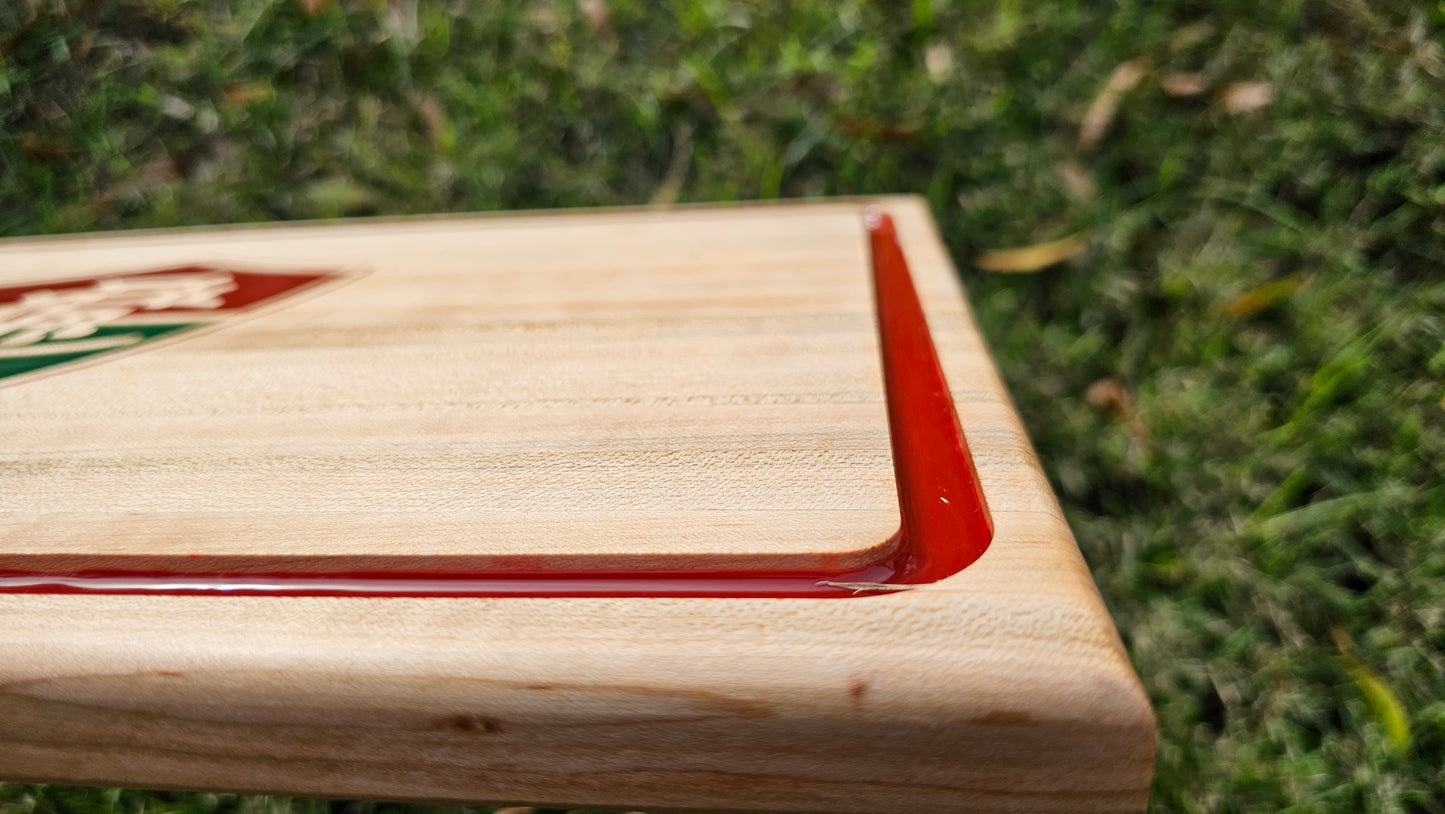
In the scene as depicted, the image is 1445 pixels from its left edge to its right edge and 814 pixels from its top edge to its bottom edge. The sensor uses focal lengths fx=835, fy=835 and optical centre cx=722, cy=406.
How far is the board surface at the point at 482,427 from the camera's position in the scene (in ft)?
1.15

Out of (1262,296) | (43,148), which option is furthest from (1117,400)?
(43,148)

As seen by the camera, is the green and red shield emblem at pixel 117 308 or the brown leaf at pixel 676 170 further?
the brown leaf at pixel 676 170

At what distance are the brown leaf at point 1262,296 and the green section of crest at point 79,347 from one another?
0.92 m

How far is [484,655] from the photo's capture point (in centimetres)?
30

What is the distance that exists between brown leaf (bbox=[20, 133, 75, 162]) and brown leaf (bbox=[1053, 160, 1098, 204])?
1.16 m

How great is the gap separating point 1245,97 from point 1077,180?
0.17 metres

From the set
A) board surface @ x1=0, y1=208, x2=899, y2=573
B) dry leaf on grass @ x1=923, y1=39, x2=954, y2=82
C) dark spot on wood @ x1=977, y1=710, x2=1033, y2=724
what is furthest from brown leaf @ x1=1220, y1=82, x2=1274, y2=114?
dark spot on wood @ x1=977, y1=710, x2=1033, y2=724

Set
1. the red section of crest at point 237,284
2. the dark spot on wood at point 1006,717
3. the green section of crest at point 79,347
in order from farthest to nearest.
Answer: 1. the red section of crest at point 237,284
2. the green section of crest at point 79,347
3. the dark spot on wood at point 1006,717

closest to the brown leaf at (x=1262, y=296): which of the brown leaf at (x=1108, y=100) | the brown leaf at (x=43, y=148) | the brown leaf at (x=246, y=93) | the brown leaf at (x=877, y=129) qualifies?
the brown leaf at (x=1108, y=100)

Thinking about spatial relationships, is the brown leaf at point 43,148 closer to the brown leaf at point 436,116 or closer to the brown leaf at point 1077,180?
A: the brown leaf at point 436,116

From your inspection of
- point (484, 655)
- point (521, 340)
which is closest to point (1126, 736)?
point (484, 655)

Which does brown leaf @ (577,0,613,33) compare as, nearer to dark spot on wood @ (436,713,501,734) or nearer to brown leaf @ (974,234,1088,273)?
brown leaf @ (974,234,1088,273)

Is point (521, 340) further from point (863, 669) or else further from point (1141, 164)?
point (1141, 164)

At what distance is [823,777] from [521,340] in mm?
350
